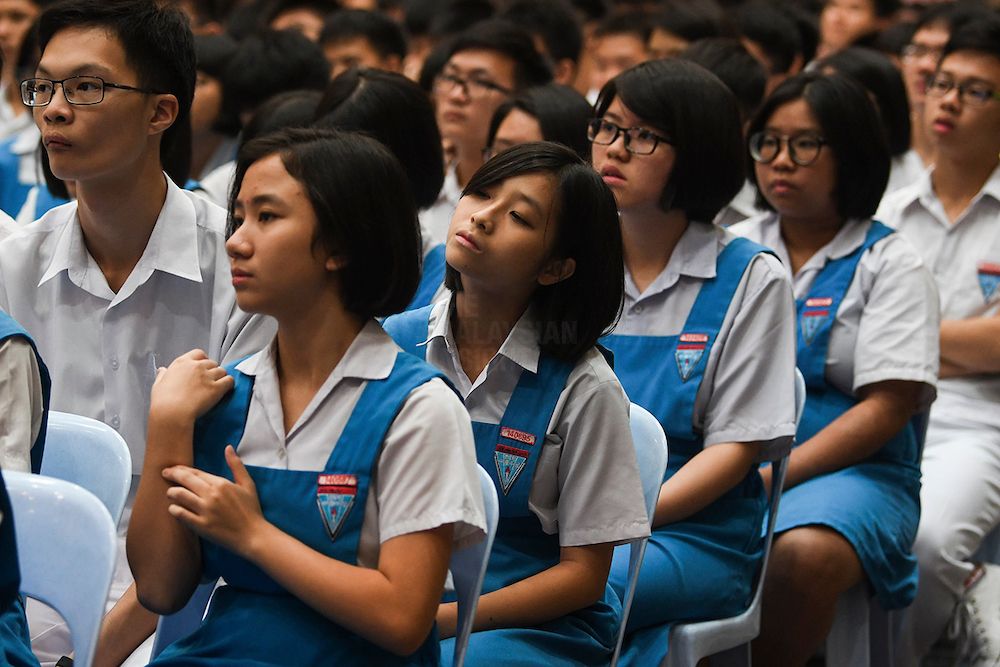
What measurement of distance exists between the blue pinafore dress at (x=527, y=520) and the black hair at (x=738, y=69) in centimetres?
199

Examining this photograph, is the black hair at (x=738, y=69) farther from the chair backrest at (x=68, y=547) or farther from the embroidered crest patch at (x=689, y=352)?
the chair backrest at (x=68, y=547)

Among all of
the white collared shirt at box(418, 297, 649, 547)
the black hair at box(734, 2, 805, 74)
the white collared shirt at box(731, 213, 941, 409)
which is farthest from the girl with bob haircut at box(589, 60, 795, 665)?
the black hair at box(734, 2, 805, 74)

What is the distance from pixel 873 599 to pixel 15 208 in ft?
8.33

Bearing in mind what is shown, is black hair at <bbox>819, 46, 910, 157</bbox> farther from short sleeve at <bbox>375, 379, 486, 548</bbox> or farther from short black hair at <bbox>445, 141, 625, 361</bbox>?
short sleeve at <bbox>375, 379, 486, 548</bbox>

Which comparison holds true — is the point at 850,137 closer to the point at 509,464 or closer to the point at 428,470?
the point at 509,464

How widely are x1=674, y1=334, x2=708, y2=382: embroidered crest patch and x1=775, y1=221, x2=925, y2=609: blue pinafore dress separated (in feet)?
1.44

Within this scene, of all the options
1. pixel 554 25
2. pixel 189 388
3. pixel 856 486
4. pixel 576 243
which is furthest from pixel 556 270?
pixel 554 25

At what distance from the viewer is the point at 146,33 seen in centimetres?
215

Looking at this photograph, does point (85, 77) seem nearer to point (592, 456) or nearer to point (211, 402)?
point (211, 402)

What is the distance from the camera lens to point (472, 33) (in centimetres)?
389

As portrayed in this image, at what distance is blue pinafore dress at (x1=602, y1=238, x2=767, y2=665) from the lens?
2244 mm

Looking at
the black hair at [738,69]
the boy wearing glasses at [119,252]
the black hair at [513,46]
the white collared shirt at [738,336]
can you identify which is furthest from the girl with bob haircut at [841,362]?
the boy wearing glasses at [119,252]

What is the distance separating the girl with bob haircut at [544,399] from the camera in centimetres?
185

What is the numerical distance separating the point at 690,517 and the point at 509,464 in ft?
2.04
